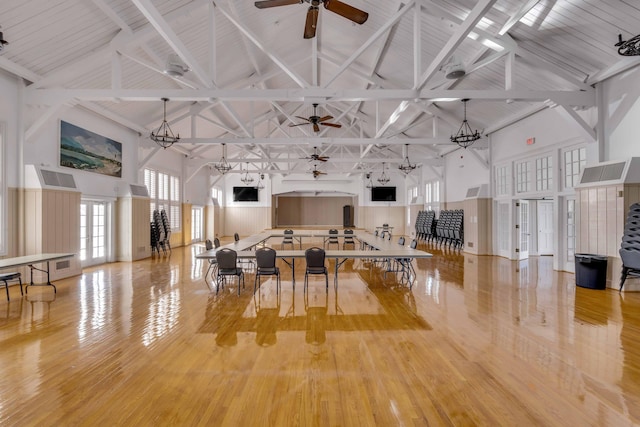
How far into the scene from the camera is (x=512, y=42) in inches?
263

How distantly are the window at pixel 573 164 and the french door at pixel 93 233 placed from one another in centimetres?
1255

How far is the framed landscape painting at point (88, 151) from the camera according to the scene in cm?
827

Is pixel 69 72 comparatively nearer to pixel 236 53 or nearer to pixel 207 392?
pixel 236 53

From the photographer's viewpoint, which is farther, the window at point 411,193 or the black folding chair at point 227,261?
the window at point 411,193

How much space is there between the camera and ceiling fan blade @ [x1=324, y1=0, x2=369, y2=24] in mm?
4582

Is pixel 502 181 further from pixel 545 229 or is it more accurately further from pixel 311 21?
pixel 311 21

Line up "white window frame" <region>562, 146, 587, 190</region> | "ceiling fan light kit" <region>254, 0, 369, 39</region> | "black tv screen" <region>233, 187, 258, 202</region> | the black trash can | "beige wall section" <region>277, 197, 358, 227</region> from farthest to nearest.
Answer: "beige wall section" <region>277, 197, 358, 227</region> → "black tv screen" <region>233, 187, 258, 202</region> → "white window frame" <region>562, 146, 587, 190</region> → the black trash can → "ceiling fan light kit" <region>254, 0, 369, 39</region>

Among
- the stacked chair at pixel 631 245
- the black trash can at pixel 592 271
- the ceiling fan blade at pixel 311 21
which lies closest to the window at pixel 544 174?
the black trash can at pixel 592 271

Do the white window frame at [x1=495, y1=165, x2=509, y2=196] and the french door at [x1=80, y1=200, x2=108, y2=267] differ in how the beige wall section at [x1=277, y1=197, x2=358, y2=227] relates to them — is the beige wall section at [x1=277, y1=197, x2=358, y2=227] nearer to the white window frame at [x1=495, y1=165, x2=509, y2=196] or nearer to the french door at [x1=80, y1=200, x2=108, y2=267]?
the white window frame at [x1=495, y1=165, x2=509, y2=196]

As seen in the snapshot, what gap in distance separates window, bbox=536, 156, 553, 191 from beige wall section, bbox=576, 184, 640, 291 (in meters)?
1.75

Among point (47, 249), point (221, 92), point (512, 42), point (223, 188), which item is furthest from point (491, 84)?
point (223, 188)

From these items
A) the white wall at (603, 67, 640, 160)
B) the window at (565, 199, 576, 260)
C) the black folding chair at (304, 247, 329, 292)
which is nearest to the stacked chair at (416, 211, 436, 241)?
the window at (565, 199, 576, 260)

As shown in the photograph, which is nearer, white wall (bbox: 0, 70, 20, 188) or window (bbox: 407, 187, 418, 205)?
white wall (bbox: 0, 70, 20, 188)

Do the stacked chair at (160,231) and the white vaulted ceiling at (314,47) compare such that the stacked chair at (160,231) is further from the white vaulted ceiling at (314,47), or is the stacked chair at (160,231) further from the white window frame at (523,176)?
the white window frame at (523,176)
